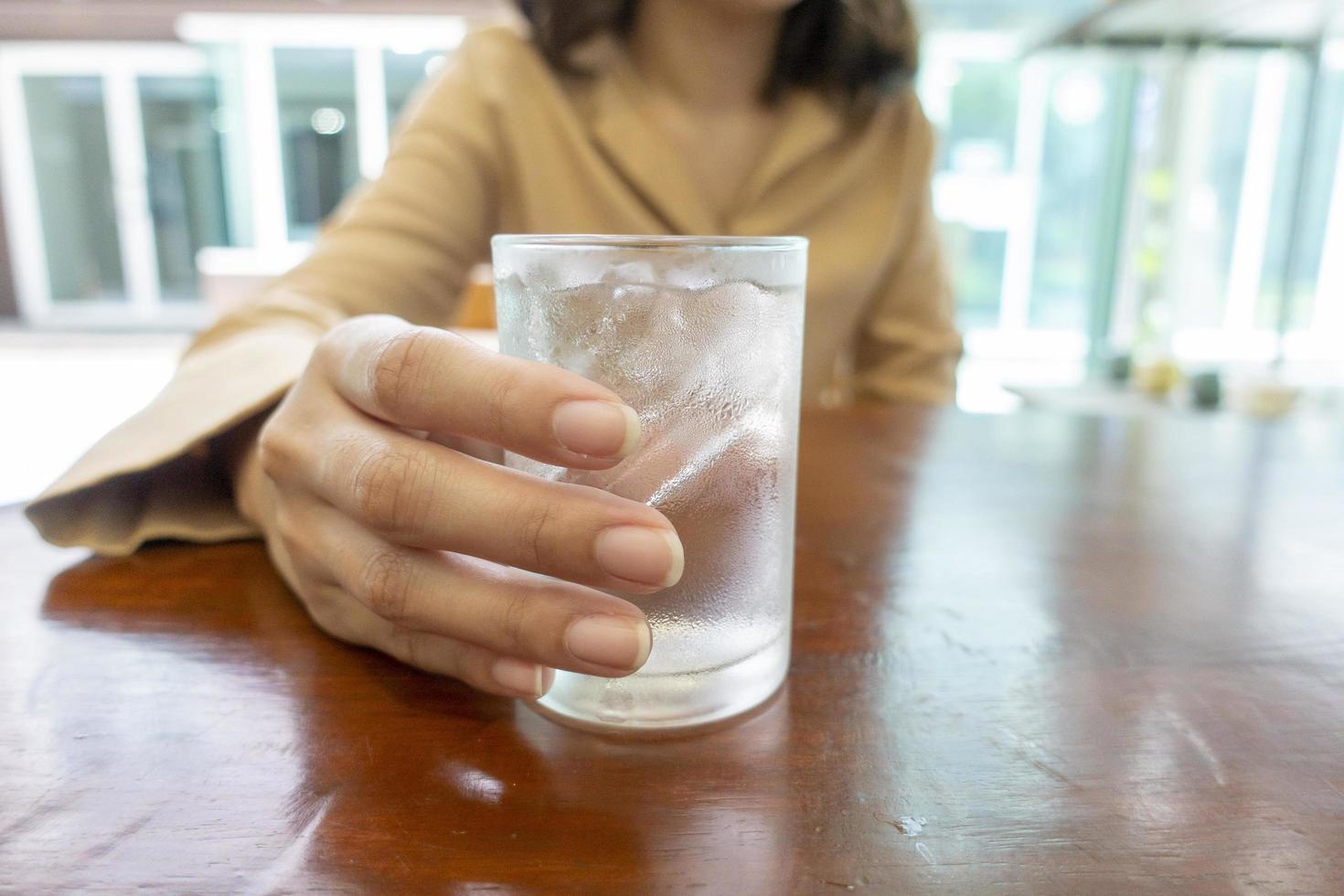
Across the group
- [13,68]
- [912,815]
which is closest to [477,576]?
[912,815]

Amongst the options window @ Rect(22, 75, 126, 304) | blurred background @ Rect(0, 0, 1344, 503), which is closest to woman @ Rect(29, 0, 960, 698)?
blurred background @ Rect(0, 0, 1344, 503)

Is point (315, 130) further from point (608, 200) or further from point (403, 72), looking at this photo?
point (608, 200)

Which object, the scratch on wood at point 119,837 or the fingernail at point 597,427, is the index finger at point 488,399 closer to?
the fingernail at point 597,427

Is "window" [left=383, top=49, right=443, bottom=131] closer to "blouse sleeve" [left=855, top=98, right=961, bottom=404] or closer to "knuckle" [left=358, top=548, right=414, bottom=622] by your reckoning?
"blouse sleeve" [left=855, top=98, right=961, bottom=404]

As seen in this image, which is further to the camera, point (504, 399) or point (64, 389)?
point (64, 389)

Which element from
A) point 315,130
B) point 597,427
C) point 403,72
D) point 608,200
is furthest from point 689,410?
point 315,130

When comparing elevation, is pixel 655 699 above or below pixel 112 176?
below
